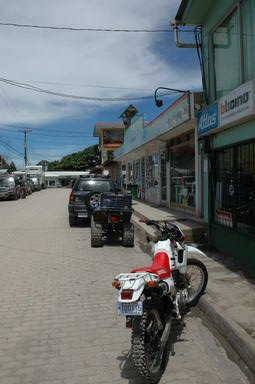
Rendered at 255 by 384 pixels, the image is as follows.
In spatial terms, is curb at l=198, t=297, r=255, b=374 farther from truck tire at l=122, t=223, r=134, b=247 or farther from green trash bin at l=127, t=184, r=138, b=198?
green trash bin at l=127, t=184, r=138, b=198

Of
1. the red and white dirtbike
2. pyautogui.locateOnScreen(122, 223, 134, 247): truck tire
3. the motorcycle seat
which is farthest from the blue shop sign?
the motorcycle seat

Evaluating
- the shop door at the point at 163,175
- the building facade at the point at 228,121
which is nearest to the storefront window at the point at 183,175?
the shop door at the point at 163,175

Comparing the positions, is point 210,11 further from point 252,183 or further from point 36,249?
point 36,249

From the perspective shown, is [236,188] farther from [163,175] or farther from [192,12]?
[163,175]

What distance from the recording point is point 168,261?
4023 mm

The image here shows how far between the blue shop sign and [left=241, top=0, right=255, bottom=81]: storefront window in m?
1.05

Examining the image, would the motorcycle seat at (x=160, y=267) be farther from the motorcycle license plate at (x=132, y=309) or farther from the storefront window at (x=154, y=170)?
the storefront window at (x=154, y=170)

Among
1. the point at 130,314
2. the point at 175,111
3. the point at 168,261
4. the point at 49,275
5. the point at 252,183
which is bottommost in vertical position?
the point at 49,275

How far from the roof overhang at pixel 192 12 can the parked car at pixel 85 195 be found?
5.32 m

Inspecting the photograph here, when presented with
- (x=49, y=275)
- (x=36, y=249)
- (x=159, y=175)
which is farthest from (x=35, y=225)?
(x=49, y=275)

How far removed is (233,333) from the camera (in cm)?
405

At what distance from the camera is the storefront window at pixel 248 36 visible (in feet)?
21.3

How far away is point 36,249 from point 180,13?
6.83 metres

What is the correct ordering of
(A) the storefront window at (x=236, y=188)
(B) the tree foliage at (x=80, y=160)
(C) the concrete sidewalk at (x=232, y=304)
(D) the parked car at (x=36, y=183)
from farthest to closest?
1. (B) the tree foliage at (x=80, y=160)
2. (D) the parked car at (x=36, y=183)
3. (A) the storefront window at (x=236, y=188)
4. (C) the concrete sidewalk at (x=232, y=304)
